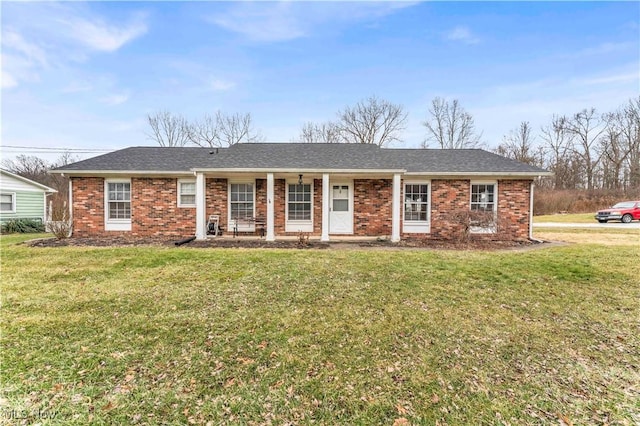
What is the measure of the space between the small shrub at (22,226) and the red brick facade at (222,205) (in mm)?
7550

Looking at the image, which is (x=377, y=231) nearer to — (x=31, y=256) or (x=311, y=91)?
(x=31, y=256)

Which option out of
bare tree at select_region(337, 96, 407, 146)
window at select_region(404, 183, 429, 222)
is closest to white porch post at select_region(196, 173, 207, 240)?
window at select_region(404, 183, 429, 222)

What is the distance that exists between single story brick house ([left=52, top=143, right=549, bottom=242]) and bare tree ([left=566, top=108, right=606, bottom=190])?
31102 mm

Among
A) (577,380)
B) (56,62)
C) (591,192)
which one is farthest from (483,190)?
(591,192)

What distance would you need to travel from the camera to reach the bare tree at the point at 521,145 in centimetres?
3419

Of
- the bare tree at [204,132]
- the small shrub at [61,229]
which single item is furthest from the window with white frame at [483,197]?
the bare tree at [204,132]

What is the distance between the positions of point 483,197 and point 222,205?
10226mm

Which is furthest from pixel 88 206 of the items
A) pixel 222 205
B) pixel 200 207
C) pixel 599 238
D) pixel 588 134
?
pixel 588 134

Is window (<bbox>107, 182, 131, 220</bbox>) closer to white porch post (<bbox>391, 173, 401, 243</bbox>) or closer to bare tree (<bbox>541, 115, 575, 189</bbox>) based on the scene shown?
white porch post (<bbox>391, 173, 401, 243</bbox>)

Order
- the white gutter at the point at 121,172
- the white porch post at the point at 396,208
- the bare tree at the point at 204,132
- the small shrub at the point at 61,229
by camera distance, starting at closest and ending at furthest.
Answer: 1. the small shrub at the point at 61,229
2. the white porch post at the point at 396,208
3. the white gutter at the point at 121,172
4. the bare tree at the point at 204,132

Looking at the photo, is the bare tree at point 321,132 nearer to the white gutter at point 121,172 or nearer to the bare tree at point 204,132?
the bare tree at point 204,132

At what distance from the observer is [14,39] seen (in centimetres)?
888

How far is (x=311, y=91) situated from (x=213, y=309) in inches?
770

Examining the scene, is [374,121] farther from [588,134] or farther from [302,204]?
[588,134]
